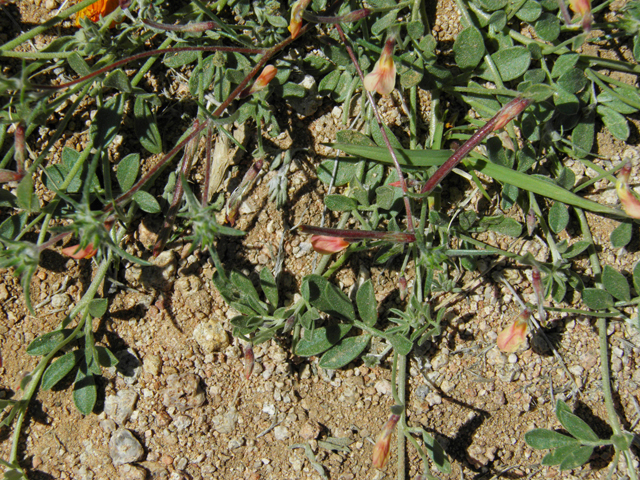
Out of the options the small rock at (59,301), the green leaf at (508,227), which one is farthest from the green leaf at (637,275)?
the small rock at (59,301)

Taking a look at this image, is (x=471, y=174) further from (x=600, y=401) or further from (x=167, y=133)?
(x=167, y=133)

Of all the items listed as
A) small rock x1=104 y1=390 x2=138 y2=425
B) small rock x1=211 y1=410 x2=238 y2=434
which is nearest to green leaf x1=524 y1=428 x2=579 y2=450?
small rock x1=211 y1=410 x2=238 y2=434

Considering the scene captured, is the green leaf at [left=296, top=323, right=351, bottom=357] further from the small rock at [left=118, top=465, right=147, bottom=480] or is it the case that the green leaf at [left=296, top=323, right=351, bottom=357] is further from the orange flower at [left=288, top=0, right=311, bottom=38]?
the orange flower at [left=288, top=0, right=311, bottom=38]

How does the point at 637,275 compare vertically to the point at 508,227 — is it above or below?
below

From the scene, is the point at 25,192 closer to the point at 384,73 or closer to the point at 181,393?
the point at 181,393

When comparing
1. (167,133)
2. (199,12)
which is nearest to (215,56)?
(199,12)

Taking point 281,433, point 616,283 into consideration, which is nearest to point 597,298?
point 616,283
